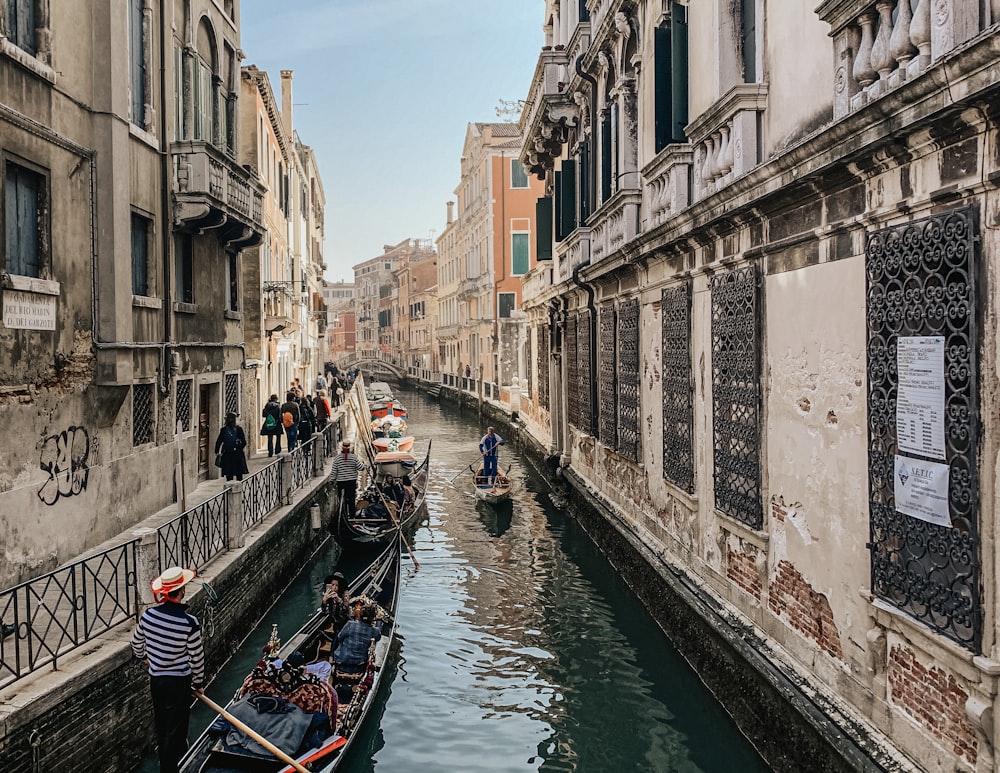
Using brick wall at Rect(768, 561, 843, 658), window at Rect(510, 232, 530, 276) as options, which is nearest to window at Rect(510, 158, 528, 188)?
window at Rect(510, 232, 530, 276)

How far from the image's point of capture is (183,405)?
11.5m

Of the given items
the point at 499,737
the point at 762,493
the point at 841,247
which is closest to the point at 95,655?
the point at 499,737

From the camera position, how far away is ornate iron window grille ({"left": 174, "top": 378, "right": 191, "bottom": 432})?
11.2 meters

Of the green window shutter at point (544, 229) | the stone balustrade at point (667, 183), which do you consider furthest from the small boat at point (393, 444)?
the stone balustrade at point (667, 183)

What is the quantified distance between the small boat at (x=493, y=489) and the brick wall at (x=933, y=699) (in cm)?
1140

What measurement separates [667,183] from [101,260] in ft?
17.5

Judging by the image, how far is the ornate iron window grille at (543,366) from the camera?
18.5 metres

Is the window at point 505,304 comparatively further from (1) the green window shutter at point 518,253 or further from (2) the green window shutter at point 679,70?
(2) the green window shutter at point 679,70

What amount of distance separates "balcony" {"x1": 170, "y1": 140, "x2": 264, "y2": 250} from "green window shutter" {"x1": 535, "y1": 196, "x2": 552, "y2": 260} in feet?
21.3

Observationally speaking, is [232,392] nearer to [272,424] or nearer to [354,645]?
[272,424]

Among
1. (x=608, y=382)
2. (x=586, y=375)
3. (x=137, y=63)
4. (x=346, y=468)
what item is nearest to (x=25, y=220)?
(x=137, y=63)

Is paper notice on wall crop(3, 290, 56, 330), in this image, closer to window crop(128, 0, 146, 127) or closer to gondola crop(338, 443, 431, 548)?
window crop(128, 0, 146, 127)

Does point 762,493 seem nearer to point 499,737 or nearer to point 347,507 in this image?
point 499,737

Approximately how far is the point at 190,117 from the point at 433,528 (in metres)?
7.02
